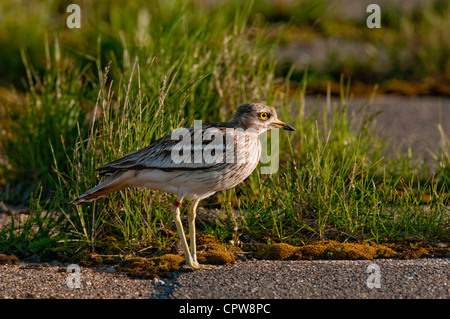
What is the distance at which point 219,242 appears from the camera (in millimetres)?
4977

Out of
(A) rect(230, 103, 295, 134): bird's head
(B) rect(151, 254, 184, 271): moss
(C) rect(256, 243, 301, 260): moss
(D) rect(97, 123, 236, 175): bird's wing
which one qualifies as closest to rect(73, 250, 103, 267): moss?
(B) rect(151, 254, 184, 271): moss

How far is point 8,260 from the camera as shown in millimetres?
4637

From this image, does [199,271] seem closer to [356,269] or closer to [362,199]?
[356,269]

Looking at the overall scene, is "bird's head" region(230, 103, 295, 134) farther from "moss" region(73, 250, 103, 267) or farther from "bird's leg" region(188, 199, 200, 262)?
"moss" region(73, 250, 103, 267)

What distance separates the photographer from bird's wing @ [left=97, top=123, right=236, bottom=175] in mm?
4453

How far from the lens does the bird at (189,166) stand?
445cm

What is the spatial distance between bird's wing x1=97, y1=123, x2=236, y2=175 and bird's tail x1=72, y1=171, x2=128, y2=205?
57 millimetres

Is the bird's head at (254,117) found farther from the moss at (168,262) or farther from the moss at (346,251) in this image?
the moss at (168,262)

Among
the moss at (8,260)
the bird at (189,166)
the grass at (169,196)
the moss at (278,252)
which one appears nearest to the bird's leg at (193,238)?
the bird at (189,166)

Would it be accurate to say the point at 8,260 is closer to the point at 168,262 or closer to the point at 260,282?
the point at 168,262

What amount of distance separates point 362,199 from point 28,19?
6538 millimetres

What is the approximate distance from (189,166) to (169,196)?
80 centimetres

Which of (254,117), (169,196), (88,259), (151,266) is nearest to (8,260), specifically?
(88,259)

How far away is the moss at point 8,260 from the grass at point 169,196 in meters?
0.11
